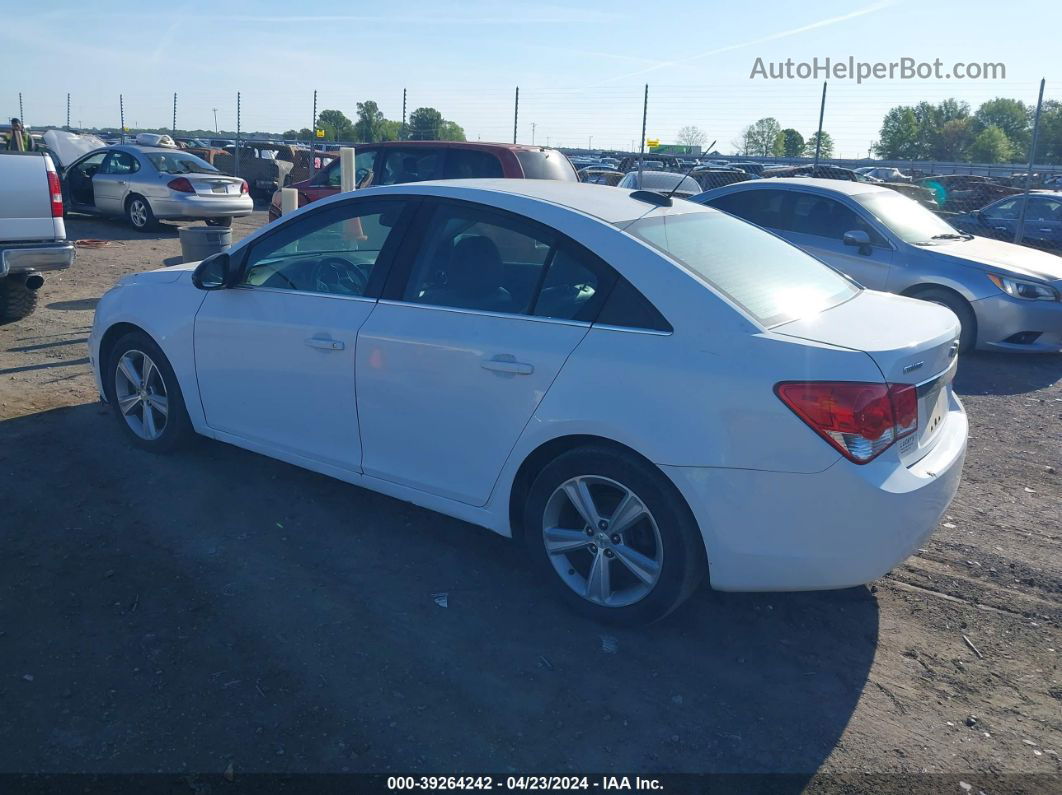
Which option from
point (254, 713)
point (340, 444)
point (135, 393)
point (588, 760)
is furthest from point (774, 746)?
point (135, 393)

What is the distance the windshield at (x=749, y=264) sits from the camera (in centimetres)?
353

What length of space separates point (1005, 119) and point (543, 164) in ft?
195

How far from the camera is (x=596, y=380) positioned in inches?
135

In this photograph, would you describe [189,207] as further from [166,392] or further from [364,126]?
[364,126]

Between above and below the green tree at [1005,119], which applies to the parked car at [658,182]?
below

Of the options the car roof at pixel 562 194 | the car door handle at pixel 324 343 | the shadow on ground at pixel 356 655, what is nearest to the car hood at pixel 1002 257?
the car roof at pixel 562 194

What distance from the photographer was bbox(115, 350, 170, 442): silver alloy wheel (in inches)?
202

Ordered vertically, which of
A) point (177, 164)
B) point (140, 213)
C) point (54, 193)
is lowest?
point (140, 213)

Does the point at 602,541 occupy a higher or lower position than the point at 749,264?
lower

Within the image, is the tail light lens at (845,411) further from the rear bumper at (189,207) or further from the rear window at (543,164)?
the rear bumper at (189,207)

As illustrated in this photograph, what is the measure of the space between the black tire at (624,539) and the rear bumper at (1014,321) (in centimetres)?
643

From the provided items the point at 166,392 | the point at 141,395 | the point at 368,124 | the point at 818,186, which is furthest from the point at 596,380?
the point at 368,124

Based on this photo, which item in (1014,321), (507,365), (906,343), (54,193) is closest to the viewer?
(906,343)

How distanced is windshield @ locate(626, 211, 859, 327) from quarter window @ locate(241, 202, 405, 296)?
1307 millimetres
